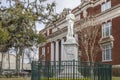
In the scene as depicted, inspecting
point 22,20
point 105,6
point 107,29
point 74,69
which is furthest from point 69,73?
point 105,6

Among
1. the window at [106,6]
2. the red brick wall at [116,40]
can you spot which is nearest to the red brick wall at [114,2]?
the window at [106,6]

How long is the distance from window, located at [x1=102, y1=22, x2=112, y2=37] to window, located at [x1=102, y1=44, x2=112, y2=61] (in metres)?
1.71

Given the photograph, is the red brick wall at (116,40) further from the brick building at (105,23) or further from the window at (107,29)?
the window at (107,29)

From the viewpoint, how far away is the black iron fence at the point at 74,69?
66.0ft

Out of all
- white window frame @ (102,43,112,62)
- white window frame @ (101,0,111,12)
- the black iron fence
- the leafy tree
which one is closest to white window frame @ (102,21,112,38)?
white window frame @ (102,43,112,62)

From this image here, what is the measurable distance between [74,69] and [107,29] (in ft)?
130

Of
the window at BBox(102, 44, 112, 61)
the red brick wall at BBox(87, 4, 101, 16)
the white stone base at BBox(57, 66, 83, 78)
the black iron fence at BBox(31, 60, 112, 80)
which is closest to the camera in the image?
the black iron fence at BBox(31, 60, 112, 80)

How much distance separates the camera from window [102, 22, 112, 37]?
58688 mm

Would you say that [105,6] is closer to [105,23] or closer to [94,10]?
[105,23]

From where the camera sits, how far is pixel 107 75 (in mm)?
20562

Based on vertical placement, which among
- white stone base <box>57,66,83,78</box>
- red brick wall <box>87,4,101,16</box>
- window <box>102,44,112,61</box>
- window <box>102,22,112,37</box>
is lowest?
white stone base <box>57,66,83,78</box>

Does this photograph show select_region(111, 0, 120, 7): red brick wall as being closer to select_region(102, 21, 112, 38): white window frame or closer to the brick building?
the brick building

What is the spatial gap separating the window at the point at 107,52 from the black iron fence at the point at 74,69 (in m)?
37.7

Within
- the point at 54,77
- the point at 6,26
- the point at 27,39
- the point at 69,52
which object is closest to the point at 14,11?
the point at 6,26
